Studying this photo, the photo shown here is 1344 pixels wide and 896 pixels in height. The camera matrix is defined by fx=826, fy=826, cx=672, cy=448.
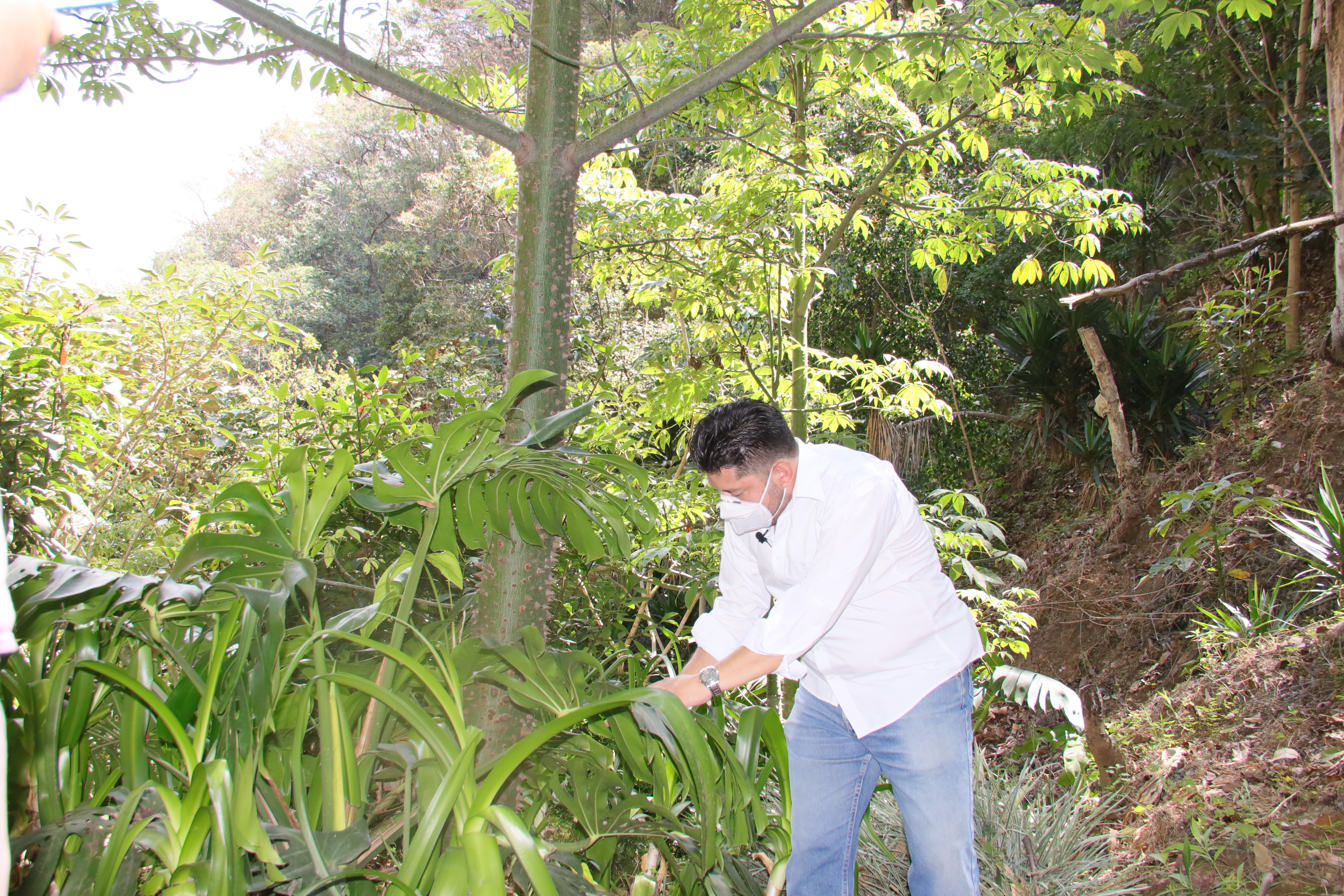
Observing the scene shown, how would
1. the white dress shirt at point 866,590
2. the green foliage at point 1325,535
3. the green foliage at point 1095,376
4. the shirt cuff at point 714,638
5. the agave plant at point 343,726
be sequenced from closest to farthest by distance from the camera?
the agave plant at point 343,726
the white dress shirt at point 866,590
the shirt cuff at point 714,638
the green foliage at point 1325,535
the green foliage at point 1095,376

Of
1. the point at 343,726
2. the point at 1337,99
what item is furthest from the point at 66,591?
the point at 1337,99

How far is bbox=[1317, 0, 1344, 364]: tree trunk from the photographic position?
4.81m

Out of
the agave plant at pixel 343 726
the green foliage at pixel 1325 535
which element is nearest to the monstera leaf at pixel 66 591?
the agave plant at pixel 343 726

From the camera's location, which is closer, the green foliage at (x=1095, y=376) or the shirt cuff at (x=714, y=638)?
the shirt cuff at (x=714, y=638)

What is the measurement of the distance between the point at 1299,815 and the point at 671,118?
3.22 meters

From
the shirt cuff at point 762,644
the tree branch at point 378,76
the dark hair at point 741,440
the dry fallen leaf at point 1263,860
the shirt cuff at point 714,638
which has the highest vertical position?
the tree branch at point 378,76

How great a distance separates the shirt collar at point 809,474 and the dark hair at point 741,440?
0.06 m

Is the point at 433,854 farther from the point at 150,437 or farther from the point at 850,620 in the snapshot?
the point at 150,437

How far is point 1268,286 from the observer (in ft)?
21.9

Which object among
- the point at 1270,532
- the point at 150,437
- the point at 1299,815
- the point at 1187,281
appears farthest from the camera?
the point at 1187,281

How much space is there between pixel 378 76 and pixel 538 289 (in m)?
0.56

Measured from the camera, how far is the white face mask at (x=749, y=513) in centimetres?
184

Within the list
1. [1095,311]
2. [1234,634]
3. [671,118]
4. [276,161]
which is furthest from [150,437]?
[276,161]

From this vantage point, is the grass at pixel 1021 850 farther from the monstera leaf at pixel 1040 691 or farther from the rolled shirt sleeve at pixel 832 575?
the rolled shirt sleeve at pixel 832 575
